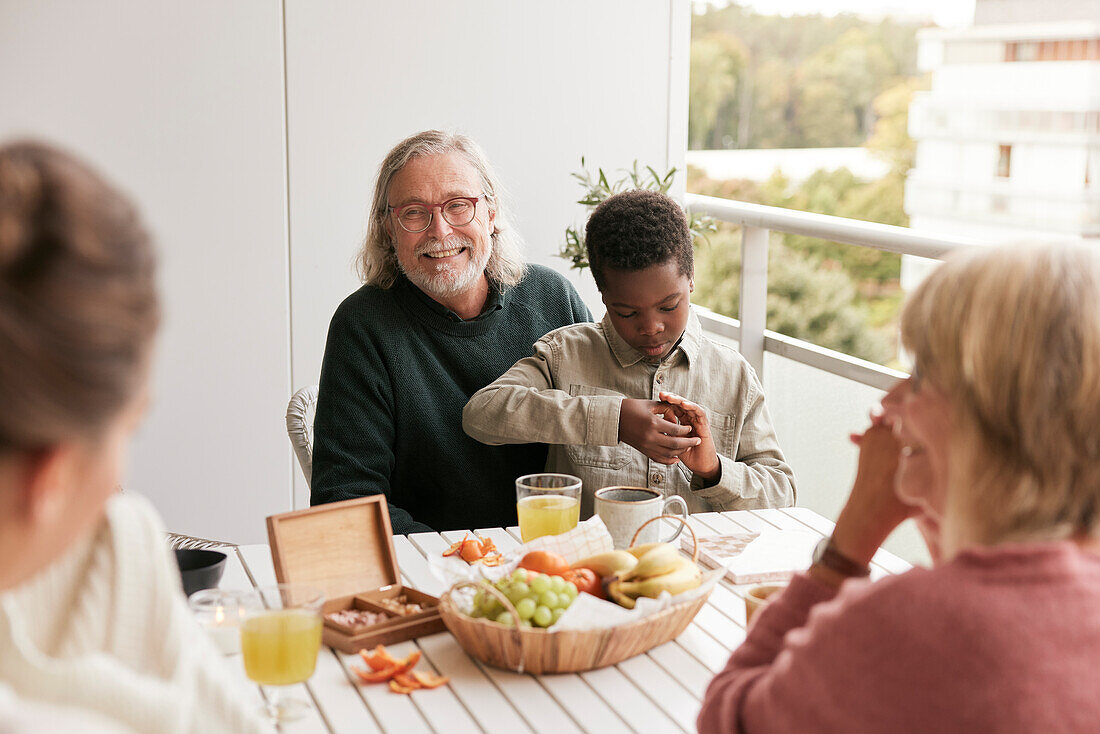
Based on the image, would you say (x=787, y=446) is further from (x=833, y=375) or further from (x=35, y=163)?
(x=35, y=163)

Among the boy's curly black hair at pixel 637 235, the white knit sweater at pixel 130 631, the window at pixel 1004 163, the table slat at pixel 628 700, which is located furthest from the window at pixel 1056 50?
the white knit sweater at pixel 130 631

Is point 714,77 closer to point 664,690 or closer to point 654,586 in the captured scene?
point 654,586

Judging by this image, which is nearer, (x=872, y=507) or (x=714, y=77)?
(x=872, y=507)

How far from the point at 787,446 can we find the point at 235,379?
162 cm

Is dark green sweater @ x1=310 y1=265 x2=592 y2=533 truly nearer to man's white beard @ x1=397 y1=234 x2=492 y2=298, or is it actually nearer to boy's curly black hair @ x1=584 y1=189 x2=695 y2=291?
man's white beard @ x1=397 y1=234 x2=492 y2=298

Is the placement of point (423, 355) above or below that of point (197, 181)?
below

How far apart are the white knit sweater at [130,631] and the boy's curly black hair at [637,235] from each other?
1180 millimetres

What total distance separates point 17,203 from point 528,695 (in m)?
0.82

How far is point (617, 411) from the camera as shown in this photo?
75.5 inches

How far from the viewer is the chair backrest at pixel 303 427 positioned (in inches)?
88.5

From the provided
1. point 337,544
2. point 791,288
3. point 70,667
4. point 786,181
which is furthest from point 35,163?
point 786,181

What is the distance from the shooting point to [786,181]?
15477 mm

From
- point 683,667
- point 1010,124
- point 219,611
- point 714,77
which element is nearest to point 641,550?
point 683,667

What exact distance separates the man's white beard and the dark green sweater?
0.11 feet
